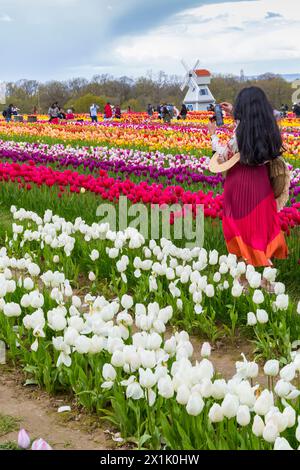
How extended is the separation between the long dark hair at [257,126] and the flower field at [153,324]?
3.35 ft

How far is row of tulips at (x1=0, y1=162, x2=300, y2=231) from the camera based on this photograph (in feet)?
23.7

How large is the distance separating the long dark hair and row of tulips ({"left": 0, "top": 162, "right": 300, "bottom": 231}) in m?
1.24

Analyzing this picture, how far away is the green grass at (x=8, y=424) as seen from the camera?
11.8 feet

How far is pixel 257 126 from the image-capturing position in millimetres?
5449

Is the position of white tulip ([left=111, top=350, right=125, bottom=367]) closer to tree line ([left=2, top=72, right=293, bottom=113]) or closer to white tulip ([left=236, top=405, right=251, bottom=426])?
white tulip ([left=236, top=405, right=251, bottom=426])

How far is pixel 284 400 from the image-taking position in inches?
109

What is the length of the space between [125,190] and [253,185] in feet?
10.0

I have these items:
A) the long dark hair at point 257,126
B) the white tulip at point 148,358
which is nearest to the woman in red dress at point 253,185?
the long dark hair at point 257,126

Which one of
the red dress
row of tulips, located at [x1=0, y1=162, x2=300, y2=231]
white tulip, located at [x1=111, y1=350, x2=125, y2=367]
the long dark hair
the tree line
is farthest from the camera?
the tree line

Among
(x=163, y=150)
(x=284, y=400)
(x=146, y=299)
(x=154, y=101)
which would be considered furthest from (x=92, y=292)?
(x=154, y=101)

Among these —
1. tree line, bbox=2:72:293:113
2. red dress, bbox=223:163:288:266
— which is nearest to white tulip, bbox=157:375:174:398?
red dress, bbox=223:163:288:266
